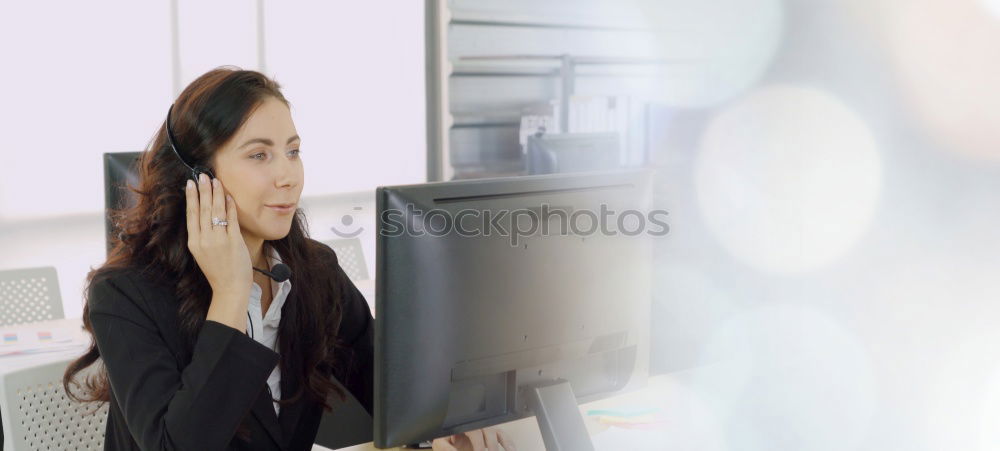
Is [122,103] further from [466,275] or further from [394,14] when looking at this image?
[466,275]

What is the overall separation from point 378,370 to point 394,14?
3948 millimetres

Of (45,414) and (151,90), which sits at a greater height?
(151,90)

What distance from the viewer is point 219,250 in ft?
4.74

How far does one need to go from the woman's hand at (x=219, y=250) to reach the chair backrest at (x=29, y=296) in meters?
1.55

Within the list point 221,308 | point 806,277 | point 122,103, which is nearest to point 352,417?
point 221,308

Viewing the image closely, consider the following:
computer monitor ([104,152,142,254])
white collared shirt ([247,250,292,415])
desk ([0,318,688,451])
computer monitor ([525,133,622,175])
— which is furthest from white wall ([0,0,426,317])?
white collared shirt ([247,250,292,415])

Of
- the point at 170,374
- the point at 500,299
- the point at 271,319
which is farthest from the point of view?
the point at 271,319

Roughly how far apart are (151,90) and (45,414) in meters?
2.72

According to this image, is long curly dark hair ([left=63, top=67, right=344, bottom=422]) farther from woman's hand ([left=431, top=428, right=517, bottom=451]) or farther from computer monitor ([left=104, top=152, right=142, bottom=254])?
computer monitor ([left=104, top=152, right=142, bottom=254])

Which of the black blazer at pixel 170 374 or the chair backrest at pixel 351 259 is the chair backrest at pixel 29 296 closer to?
the chair backrest at pixel 351 259

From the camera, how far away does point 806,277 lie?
1.66m

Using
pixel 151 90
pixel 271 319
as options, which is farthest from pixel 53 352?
pixel 151 90

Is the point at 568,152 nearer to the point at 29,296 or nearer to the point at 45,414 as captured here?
the point at 29,296

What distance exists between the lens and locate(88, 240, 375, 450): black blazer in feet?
4.43
